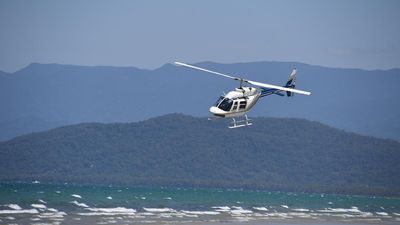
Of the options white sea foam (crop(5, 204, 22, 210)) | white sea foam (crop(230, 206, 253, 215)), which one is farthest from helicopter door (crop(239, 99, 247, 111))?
white sea foam (crop(230, 206, 253, 215))

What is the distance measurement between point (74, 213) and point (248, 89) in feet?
104

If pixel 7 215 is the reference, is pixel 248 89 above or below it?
above

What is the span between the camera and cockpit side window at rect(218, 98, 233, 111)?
63.7m

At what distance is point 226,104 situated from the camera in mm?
63719

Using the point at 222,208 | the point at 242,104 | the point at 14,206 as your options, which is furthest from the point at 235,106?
the point at 222,208

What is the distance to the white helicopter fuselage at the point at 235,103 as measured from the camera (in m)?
63.6

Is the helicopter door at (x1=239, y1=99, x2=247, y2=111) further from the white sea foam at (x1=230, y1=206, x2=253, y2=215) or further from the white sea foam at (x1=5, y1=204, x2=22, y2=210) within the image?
the white sea foam at (x1=230, y1=206, x2=253, y2=215)

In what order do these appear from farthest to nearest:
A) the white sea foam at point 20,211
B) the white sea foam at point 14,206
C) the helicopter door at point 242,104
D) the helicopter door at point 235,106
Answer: the white sea foam at point 14,206
the white sea foam at point 20,211
the helicopter door at point 242,104
the helicopter door at point 235,106

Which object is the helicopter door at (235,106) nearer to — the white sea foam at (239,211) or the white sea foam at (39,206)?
the white sea foam at (39,206)

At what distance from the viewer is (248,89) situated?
216 feet

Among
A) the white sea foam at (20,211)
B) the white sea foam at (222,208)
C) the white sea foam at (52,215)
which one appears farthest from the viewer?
the white sea foam at (222,208)

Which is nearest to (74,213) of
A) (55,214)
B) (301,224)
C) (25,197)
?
(55,214)

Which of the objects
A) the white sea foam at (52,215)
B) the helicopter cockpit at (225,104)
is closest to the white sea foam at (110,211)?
the white sea foam at (52,215)

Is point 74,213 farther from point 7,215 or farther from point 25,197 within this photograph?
point 25,197
